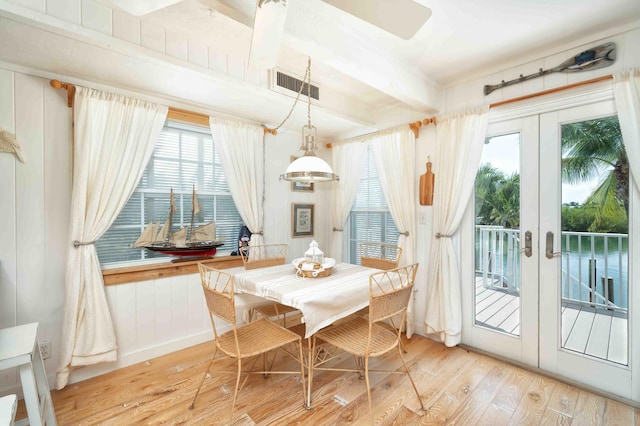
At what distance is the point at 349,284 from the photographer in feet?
6.79

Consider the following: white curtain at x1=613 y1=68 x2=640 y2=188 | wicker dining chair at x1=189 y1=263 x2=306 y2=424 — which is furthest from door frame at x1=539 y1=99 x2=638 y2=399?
wicker dining chair at x1=189 y1=263 x2=306 y2=424

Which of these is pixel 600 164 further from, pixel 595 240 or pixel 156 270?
pixel 156 270

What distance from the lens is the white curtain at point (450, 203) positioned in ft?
8.50

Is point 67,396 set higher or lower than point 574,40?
lower

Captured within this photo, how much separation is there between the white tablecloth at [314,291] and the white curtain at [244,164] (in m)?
0.87

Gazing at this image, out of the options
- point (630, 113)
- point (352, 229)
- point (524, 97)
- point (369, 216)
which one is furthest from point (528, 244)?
point (352, 229)

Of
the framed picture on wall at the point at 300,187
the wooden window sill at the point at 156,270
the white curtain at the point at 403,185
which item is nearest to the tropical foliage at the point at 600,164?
the white curtain at the point at 403,185

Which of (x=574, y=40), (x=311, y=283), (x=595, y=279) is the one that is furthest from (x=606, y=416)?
(x=574, y=40)

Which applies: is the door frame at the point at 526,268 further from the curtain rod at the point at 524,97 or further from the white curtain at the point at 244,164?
the white curtain at the point at 244,164

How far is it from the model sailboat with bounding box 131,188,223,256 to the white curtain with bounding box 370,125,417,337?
188 cm

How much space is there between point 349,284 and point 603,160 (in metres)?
2.04

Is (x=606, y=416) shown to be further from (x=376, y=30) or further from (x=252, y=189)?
(x=252, y=189)

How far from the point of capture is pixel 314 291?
190 centimetres

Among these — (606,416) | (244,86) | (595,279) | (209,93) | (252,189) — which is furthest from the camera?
(252,189)
